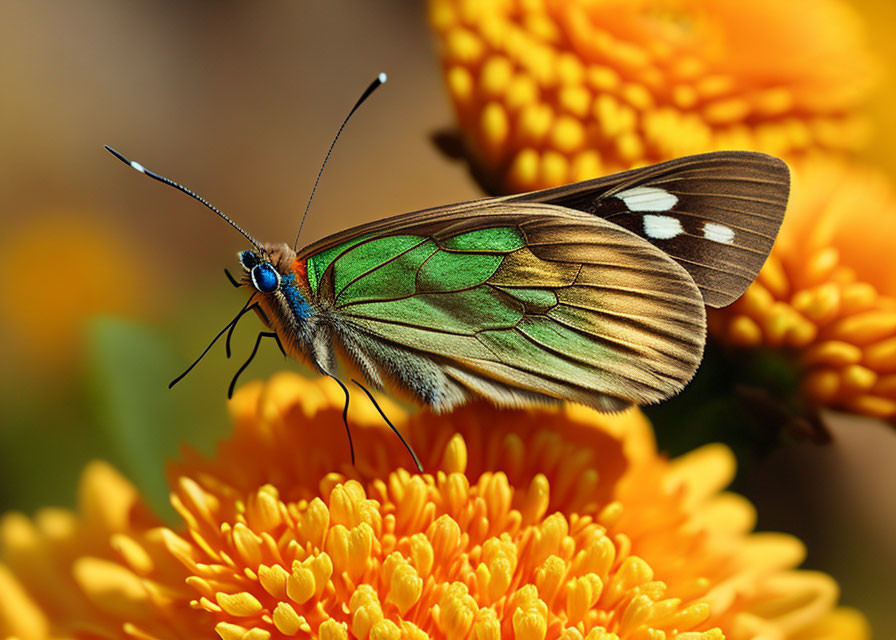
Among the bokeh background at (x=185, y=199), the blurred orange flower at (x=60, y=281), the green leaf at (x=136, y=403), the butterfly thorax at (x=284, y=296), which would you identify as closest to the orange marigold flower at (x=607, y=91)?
the bokeh background at (x=185, y=199)

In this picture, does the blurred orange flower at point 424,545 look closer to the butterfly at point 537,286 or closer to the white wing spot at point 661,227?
the butterfly at point 537,286

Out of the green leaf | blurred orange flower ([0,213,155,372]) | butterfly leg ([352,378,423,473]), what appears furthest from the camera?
blurred orange flower ([0,213,155,372])

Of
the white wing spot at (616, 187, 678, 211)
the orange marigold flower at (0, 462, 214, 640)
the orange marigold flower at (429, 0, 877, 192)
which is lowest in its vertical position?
the orange marigold flower at (0, 462, 214, 640)

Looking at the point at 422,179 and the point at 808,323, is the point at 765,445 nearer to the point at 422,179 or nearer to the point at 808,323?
→ the point at 808,323

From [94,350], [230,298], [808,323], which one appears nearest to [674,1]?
[808,323]

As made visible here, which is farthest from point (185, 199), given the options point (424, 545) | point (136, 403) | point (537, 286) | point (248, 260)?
point (424, 545)

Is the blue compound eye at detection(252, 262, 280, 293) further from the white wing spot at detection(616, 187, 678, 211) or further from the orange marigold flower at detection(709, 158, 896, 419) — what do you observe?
the orange marigold flower at detection(709, 158, 896, 419)

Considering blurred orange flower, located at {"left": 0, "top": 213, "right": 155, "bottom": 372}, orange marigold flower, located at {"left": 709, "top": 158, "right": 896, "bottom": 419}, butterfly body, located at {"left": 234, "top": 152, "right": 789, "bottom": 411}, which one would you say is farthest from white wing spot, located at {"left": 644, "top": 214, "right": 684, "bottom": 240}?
blurred orange flower, located at {"left": 0, "top": 213, "right": 155, "bottom": 372}
